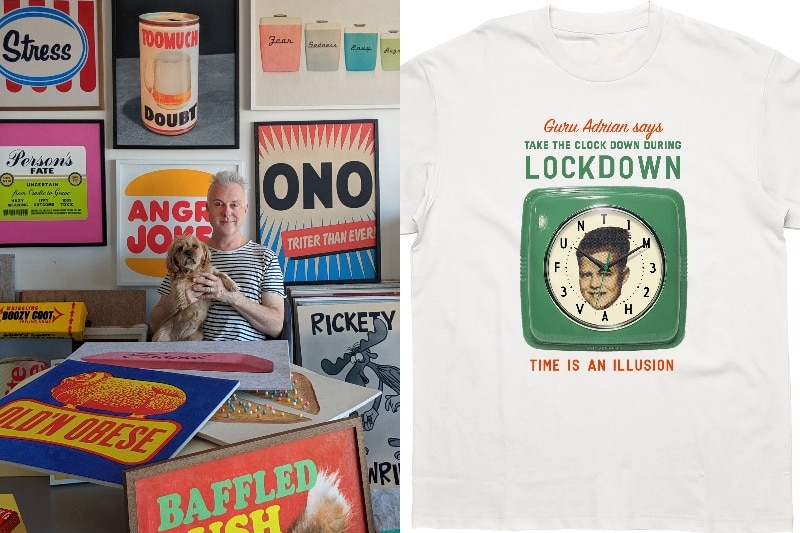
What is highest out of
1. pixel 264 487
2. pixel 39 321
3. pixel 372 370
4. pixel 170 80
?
pixel 170 80

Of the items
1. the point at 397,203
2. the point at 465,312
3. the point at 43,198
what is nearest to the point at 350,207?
the point at 397,203

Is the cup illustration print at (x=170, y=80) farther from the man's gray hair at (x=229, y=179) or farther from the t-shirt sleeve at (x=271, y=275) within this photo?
the t-shirt sleeve at (x=271, y=275)

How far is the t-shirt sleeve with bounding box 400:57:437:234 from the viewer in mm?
1318

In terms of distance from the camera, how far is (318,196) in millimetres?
1340

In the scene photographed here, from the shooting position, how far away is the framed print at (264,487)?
95 centimetres

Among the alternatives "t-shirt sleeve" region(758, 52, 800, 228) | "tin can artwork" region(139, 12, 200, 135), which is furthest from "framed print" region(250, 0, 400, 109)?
"t-shirt sleeve" region(758, 52, 800, 228)

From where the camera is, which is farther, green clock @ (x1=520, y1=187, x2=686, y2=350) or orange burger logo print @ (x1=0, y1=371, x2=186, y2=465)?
green clock @ (x1=520, y1=187, x2=686, y2=350)

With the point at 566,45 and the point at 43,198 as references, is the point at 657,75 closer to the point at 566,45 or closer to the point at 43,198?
the point at 566,45

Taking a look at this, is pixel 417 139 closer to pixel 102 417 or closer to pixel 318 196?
pixel 318 196

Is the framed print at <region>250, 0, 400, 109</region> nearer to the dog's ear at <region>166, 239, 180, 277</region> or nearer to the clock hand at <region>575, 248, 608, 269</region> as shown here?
the dog's ear at <region>166, 239, 180, 277</region>

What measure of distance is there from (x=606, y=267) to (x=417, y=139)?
0.39 meters

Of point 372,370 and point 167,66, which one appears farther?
point 372,370

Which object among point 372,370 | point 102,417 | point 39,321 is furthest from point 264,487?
point 39,321

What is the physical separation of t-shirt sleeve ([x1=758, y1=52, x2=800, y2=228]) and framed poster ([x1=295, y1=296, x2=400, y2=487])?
0.69 meters
